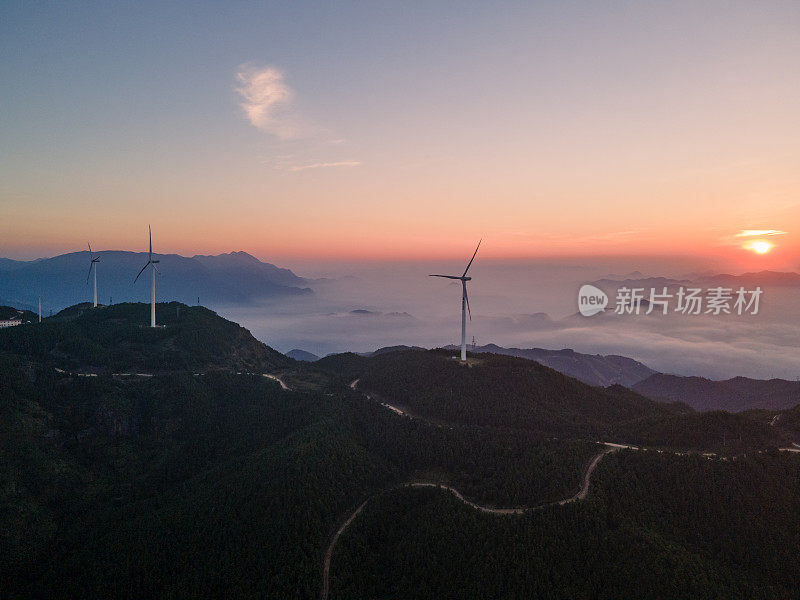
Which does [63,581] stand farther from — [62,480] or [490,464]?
[490,464]

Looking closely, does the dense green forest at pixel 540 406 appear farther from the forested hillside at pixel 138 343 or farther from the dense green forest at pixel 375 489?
the forested hillside at pixel 138 343

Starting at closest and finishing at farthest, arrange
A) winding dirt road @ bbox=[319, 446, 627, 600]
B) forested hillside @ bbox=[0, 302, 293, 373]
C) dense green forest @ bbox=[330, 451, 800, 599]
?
1. dense green forest @ bbox=[330, 451, 800, 599]
2. winding dirt road @ bbox=[319, 446, 627, 600]
3. forested hillside @ bbox=[0, 302, 293, 373]

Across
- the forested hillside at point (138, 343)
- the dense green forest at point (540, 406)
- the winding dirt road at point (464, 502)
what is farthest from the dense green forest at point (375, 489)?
the forested hillside at point (138, 343)

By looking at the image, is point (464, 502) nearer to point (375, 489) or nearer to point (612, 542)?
point (375, 489)

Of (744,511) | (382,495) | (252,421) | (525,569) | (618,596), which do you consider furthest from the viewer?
(252,421)

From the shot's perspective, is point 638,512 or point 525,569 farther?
point 638,512

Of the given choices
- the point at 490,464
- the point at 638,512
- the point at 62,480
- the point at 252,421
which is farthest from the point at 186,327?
the point at 638,512

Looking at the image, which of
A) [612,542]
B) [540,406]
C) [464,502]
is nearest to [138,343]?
[464,502]

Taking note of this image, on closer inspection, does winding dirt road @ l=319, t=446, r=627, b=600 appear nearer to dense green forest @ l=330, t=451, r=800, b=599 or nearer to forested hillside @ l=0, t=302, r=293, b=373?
dense green forest @ l=330, t=451, r=800, b=599

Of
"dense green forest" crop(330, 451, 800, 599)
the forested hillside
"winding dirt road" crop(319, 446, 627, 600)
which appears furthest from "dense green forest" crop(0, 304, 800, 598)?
the forested hillside
